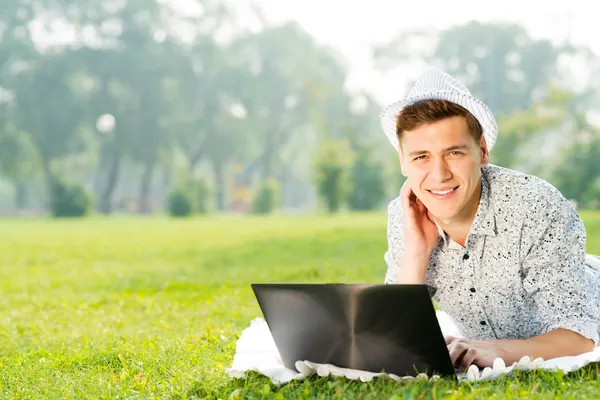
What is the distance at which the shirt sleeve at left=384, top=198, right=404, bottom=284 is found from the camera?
3639mm

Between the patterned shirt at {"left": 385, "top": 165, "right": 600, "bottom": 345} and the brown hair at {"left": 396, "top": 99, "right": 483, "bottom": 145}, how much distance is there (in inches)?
12.3

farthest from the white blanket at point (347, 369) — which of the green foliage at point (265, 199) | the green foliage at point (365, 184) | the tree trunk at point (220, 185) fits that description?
the tree trunk at point (220, 185)

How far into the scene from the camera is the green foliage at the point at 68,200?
28.6 m

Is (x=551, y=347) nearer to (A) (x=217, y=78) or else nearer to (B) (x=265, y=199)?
(B) (x=265, y=199)

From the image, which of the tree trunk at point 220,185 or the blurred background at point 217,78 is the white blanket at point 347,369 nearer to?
the blurred background at point 217,78

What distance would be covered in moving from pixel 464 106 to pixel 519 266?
29.6 inches

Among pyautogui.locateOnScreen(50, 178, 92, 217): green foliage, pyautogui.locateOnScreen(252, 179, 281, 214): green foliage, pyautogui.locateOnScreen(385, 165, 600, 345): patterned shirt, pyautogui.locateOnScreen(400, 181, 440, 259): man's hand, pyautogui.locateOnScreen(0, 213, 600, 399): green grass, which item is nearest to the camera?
pyautogui.locateOnScreen(0, 213, 600, 399): green grass

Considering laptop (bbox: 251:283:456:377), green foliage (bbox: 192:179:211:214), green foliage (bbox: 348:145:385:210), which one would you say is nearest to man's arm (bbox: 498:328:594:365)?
laptop (bbox: 251:283:456:377)

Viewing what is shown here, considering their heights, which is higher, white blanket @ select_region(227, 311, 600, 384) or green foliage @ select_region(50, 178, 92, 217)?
green foliage @ select_region(50, 178, 92, 217)

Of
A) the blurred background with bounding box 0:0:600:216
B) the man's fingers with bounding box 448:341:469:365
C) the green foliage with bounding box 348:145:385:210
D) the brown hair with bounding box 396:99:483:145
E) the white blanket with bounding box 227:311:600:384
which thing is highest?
the blurred background with bounding box 0:0:600:216

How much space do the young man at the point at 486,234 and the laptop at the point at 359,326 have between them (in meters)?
0.33

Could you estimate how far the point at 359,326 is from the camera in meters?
2.95

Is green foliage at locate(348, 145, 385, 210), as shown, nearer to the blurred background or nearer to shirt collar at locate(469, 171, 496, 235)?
the blurred background

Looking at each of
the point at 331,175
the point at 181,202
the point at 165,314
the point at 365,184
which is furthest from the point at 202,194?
the point at 165,314
